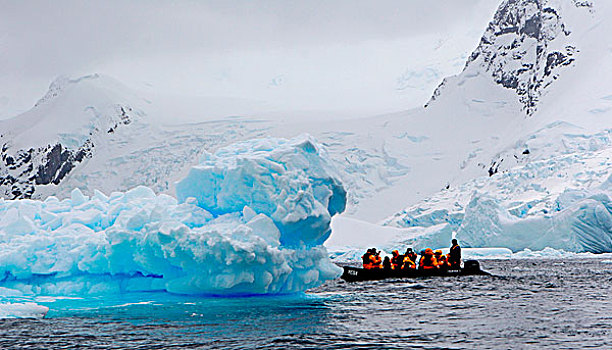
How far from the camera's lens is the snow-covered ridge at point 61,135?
91.8 meters

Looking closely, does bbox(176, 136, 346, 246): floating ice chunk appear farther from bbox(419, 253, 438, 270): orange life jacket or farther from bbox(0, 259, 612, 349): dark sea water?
bbox(419, 253, 438, 270): orange life jacket

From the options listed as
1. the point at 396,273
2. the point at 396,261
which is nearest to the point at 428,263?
the point at 396,261

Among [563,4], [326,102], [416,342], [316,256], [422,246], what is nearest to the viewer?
[416,342]

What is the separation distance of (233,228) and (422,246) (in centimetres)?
3045

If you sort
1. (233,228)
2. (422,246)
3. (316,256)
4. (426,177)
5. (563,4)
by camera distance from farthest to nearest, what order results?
(563,4) → (426,177) → (422,246) → (316,256) → (233,228)

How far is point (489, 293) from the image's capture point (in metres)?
20.2

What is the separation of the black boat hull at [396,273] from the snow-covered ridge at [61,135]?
235ft

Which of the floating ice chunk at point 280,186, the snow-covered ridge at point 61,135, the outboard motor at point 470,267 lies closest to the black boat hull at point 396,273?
the outboard motor at point 470,267

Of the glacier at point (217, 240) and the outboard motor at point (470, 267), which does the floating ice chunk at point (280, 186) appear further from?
the outboard motor at point (470, 267)

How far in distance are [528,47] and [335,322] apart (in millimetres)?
88777

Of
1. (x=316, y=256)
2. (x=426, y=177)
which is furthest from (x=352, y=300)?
(x=426, y=177)

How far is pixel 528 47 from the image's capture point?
314ft

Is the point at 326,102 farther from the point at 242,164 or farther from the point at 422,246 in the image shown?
the point at 242,164

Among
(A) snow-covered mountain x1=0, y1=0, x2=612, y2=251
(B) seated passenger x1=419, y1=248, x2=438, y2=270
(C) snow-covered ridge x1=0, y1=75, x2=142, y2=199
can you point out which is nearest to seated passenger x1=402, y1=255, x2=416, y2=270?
(B) seated passenger x1=419, y1=248, x2=438, y2=270
